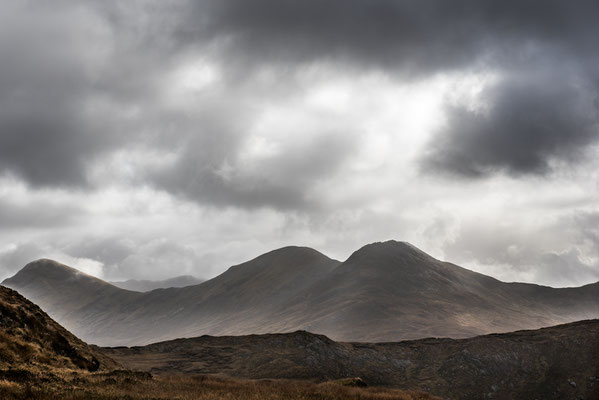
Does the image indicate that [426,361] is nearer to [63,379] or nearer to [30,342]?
[30,342]

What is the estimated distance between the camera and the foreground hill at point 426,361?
69375 mm

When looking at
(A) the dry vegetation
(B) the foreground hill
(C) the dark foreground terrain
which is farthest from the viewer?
(B) the foreground hill

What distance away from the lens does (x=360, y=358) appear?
258 ft

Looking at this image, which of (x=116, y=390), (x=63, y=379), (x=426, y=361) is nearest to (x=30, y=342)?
(x=63, y=379)

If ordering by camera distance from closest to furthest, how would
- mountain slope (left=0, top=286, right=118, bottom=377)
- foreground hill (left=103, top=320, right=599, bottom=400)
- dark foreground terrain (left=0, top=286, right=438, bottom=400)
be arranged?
dark foreground terrain (left=0, top=286, right=438, bottom=400), mountain slope (left=0, top=286, right=118, bottom=377), foreground hill (left=103, top=320, right=599, bottom=400)

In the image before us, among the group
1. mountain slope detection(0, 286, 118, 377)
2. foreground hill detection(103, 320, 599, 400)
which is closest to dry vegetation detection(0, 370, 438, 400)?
mountain slope detection(0, 286, 118, 377)

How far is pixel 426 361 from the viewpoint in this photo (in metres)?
80.4

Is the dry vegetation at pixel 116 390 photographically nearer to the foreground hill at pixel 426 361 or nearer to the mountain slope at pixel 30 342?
the mountain slope at pixel 30 342

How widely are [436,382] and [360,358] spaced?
1274 cm

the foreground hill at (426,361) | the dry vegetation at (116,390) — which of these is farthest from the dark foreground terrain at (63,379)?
the foreground hill at (426,361)

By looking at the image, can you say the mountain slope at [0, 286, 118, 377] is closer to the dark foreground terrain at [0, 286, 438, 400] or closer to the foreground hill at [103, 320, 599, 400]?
the dark foreground terrain at [0, 286, 438, 400]

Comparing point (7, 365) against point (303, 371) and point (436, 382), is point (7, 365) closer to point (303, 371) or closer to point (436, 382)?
point (303, 371)

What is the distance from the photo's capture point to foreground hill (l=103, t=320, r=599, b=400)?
2731 inches

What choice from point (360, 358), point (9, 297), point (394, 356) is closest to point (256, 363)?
point (360, 358)
